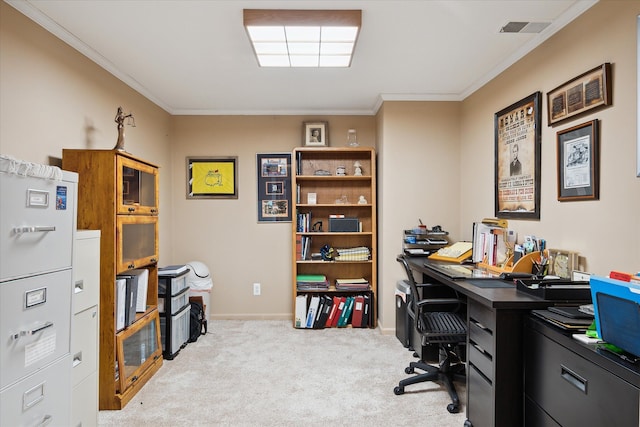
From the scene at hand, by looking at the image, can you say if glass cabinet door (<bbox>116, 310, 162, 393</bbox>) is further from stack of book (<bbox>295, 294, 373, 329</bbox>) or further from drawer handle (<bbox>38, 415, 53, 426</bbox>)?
stack of book (<bbox>295, 294, 373, 329</bbox>)

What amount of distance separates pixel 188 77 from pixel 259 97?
2.52 feet

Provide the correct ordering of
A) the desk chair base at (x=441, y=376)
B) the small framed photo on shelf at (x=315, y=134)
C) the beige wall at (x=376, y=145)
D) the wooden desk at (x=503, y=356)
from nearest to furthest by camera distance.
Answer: the wooden desk at (x=503, y=356) < the beige wall at (x=376, y=145) < the desk chair base at (x=441, y=376) < the small framed photo on shelf at (x=315, y=134)

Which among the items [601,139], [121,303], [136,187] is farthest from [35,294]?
[601,139]

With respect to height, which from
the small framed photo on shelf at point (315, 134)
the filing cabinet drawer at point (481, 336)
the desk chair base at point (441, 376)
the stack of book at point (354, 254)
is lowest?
the desk chair base at point (441, 376)

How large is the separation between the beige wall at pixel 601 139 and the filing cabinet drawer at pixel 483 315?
0.69 metres

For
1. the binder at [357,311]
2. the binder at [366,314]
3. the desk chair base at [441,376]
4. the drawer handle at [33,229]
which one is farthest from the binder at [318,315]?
the drawer handle at [33,229]

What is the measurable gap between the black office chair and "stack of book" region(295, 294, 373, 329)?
109 centimetres

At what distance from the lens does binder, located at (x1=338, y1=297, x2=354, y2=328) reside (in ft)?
12.7

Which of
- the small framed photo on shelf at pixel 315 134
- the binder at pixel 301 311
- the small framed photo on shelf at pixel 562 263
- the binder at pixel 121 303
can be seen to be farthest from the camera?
the small framed photo on shelf at pixel 315 134

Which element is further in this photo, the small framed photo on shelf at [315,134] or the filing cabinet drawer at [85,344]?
the small framed photo on shelf at [315,134]

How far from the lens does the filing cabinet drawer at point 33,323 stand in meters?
1.26

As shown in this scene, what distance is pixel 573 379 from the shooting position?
52.5 inches

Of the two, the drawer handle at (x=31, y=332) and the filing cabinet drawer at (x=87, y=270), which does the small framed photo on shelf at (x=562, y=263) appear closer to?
the drawer handle at (x=31, y=332)

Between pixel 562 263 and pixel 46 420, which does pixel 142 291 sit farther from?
pixel 562 263
